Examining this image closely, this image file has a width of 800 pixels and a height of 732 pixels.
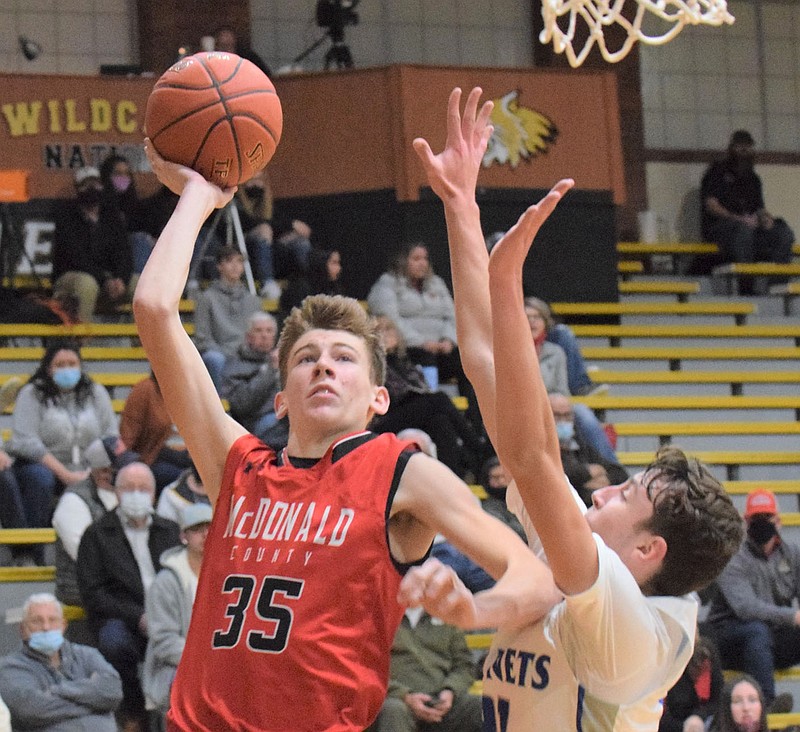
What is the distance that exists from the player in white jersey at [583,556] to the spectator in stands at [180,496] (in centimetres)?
460

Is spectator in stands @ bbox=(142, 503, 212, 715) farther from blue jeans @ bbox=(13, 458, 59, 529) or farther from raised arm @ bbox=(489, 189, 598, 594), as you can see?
raised arm @ bbox=(489, 189, 598, 594)

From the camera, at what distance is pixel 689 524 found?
2850 millimetres

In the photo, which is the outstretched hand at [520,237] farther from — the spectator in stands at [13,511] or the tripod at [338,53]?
the tripod at [338,53]

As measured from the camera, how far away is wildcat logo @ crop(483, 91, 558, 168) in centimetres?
1255

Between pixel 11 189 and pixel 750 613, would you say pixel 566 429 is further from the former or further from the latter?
pixel 11 189

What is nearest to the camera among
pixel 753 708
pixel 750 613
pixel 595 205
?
pixel 753 708

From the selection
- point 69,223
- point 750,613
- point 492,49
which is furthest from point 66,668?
point 492,49

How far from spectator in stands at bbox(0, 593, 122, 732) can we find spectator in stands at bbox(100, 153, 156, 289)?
4.83 m

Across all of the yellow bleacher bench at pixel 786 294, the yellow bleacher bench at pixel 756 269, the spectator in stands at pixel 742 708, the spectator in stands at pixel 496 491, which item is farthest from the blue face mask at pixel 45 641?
the yellow bleacher bench at pixel 786 294

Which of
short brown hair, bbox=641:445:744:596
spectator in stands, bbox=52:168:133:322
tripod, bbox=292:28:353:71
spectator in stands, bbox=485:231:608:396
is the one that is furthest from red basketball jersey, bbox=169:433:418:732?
tripod, bbox=292:28:353:71

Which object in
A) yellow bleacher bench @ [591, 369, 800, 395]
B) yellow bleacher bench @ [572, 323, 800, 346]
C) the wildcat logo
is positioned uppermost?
the wildcat logo

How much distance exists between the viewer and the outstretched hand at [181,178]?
3.27 meters

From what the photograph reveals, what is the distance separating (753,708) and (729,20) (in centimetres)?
312

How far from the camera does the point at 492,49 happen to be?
1452cm
